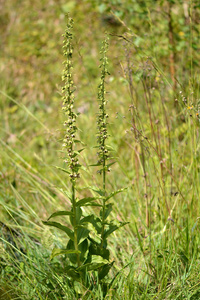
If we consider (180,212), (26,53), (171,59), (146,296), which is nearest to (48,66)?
(26,53)

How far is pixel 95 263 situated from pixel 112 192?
30cm

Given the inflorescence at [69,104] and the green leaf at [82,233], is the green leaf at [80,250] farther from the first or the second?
the inflorescence at [69,104]

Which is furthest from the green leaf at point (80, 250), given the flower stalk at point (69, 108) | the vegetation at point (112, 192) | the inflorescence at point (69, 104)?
the inflorescence at point (69, 104)

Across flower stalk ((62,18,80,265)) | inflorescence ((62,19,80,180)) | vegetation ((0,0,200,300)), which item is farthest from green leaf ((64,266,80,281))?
inflorescence ((62,19,80,180))

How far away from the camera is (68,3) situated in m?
5.97

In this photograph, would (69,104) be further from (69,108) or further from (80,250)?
(80,250)

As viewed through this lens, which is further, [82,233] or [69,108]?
[82,233]

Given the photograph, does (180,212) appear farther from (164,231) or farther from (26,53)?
(26,53)

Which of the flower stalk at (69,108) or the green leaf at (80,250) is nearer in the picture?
the flower stalk at (69,108)

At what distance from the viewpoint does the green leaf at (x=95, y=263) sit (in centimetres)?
158

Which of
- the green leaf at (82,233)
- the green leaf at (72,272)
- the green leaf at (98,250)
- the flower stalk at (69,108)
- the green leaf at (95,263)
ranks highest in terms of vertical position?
the flower stalk at (69,108)

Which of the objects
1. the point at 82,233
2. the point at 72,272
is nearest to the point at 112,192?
the point at 82,233

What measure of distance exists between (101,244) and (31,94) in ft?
13.3

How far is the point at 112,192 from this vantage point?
5.34 ft
